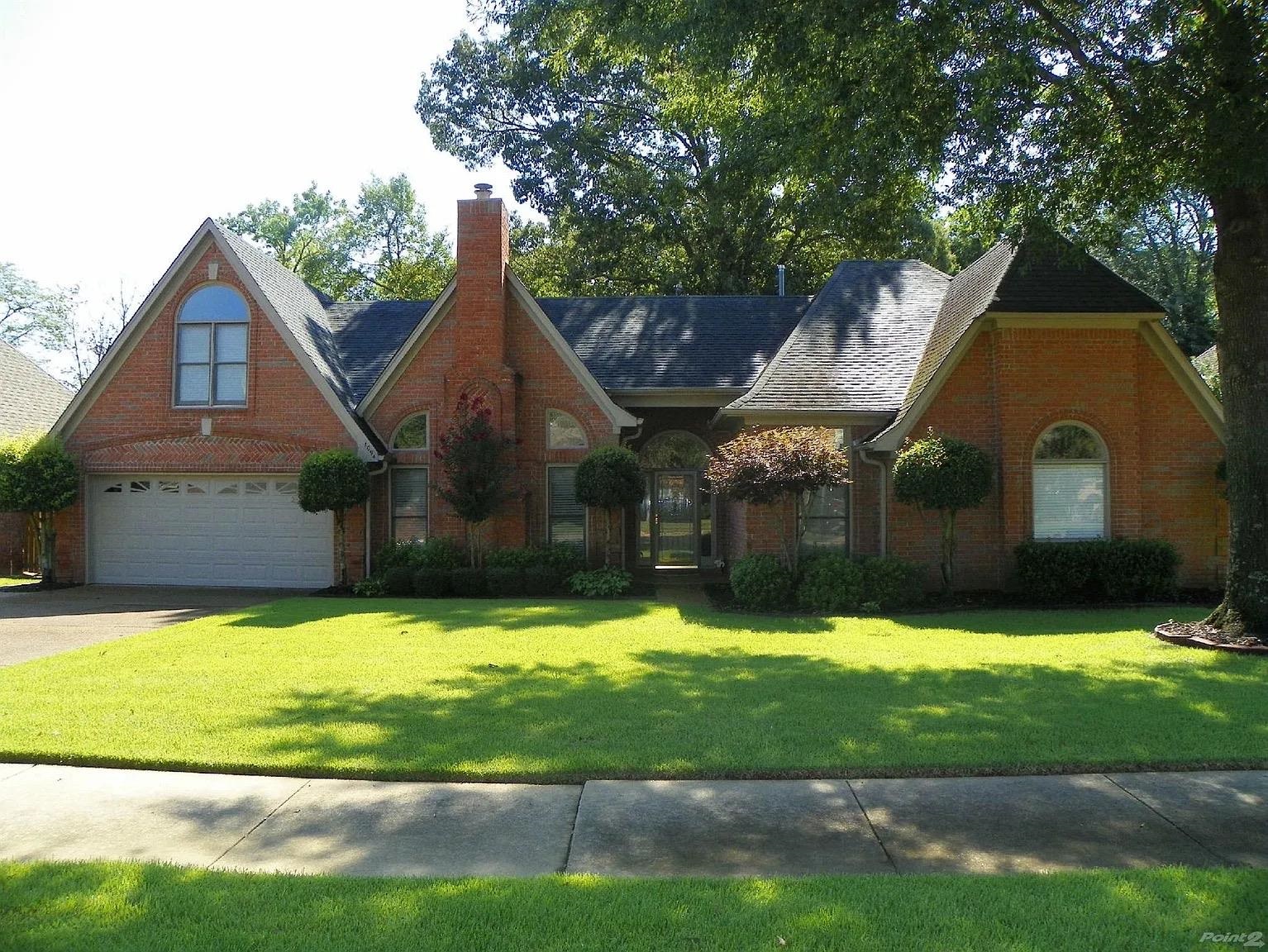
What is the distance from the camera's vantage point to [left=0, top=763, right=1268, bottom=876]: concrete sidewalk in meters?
4.62

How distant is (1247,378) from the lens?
1141cm

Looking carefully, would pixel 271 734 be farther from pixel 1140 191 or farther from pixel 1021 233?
pixel 1140 191

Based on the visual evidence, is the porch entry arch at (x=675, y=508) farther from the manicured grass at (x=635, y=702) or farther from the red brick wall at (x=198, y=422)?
the manicured grass at (x=635, y=702)

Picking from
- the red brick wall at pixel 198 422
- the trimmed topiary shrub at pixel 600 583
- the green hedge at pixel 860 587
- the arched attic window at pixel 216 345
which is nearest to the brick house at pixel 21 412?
the red brick wall at pixel 198 422

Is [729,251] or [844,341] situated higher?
[729,251]

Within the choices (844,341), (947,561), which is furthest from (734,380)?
(947,561)

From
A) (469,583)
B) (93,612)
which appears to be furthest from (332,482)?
(93,612)

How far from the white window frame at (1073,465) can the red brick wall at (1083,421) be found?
7cm

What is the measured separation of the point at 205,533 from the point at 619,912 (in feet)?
56.6

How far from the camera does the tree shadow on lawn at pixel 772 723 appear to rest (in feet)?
20.2

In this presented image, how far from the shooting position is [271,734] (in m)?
6.80

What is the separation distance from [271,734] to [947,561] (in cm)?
1172

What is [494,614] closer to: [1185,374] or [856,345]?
[856,345]

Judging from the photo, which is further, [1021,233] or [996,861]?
[1021,233]
